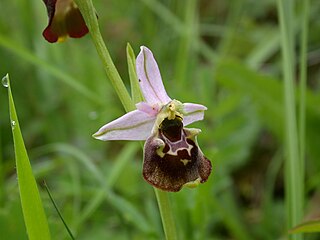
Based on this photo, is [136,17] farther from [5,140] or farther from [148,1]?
[5,140]

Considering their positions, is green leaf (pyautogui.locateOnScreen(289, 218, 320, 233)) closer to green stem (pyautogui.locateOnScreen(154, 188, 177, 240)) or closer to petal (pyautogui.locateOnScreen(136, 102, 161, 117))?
green stem (pyautogui.locateOnScreen(154, 188, 177, 240))

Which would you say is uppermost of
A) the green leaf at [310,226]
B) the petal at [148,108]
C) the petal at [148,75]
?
the petal at [148,75]

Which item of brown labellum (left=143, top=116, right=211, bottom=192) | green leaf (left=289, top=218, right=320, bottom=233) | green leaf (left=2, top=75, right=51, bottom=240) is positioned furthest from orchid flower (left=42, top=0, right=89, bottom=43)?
green leaf (left=289, top=218, right=320, bottom=233)

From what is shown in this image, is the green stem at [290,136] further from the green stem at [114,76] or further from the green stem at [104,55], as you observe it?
the green stem at [104,55]

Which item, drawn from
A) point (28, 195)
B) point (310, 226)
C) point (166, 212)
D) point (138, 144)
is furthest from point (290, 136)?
point (138, 144)

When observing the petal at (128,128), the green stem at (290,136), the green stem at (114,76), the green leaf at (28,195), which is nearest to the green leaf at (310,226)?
the green stem at (290,136)

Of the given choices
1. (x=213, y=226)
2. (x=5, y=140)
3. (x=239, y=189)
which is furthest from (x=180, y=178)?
(x=5, y=140)
